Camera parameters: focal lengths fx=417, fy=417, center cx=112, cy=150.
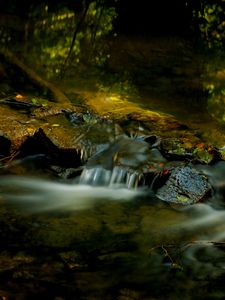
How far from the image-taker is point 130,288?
3650mm

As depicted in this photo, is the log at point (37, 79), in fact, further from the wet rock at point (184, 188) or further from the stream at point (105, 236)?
the wet rock at point (184, 188)

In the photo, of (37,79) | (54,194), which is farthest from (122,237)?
(37,79)

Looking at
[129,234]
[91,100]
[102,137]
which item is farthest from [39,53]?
[129,234]

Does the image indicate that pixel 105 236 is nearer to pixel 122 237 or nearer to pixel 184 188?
pixel 122 237

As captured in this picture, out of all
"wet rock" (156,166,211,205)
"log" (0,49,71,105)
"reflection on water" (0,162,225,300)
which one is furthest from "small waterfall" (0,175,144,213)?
"log" (0,49,71,105)

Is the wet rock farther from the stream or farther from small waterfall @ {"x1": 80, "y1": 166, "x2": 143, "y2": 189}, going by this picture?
small waterfall @ {"x1": 80, "y1": 166, "x2": 143, "y2": 189}

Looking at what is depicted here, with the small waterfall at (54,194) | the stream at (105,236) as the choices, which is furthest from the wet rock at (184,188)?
the small waterfall at (54,194)

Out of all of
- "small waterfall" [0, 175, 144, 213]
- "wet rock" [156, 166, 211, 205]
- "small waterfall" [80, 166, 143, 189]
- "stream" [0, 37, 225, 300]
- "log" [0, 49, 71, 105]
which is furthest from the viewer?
"log" [0, 49, 71, 105]

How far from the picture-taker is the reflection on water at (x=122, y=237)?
3698 millimetres

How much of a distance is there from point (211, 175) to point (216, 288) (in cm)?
220

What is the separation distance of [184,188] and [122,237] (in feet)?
4.53

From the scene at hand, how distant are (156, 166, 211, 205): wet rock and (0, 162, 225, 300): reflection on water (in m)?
0.12

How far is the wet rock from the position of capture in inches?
212

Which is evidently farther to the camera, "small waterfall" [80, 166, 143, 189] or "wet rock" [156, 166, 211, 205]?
"small waterfall" [80, 166, 143, 189]
